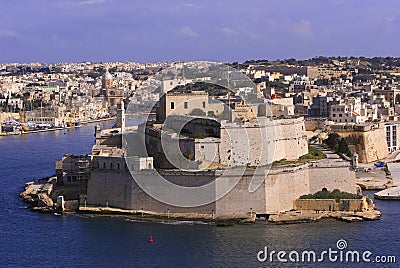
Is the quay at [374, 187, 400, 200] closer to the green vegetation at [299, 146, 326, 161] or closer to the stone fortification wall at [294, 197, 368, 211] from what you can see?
the green vegetation at [299, 146, 326, 161]

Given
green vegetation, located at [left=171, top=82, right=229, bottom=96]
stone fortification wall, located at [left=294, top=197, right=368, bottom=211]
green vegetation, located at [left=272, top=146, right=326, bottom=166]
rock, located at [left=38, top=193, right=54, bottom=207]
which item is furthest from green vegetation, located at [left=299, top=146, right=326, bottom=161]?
green vegetation, located at [left=171, top=82, right=229, bottom=96]

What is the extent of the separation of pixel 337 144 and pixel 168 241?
738 cm

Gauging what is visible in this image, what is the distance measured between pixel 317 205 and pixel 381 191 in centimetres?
257

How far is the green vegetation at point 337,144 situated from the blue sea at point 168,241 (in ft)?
12.3

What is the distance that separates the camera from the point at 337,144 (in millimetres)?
17812

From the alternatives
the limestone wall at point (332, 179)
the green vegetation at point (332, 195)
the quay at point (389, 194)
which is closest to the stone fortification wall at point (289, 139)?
the limestone wall at point (332, 179)

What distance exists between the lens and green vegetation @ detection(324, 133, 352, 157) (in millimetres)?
17406

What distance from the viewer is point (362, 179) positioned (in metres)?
16.6

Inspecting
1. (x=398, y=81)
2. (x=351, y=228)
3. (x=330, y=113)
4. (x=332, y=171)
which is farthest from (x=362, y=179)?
(x=398, y=81)

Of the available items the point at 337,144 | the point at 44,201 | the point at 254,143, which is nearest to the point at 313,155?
the point at 254,143

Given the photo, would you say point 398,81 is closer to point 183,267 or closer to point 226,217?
point 226,217


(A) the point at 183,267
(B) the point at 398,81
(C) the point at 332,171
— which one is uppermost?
(B) the point at 398,81

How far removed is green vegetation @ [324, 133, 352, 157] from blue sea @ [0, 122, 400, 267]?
375 centimetres

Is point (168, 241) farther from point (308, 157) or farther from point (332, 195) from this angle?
point (308, 157)
